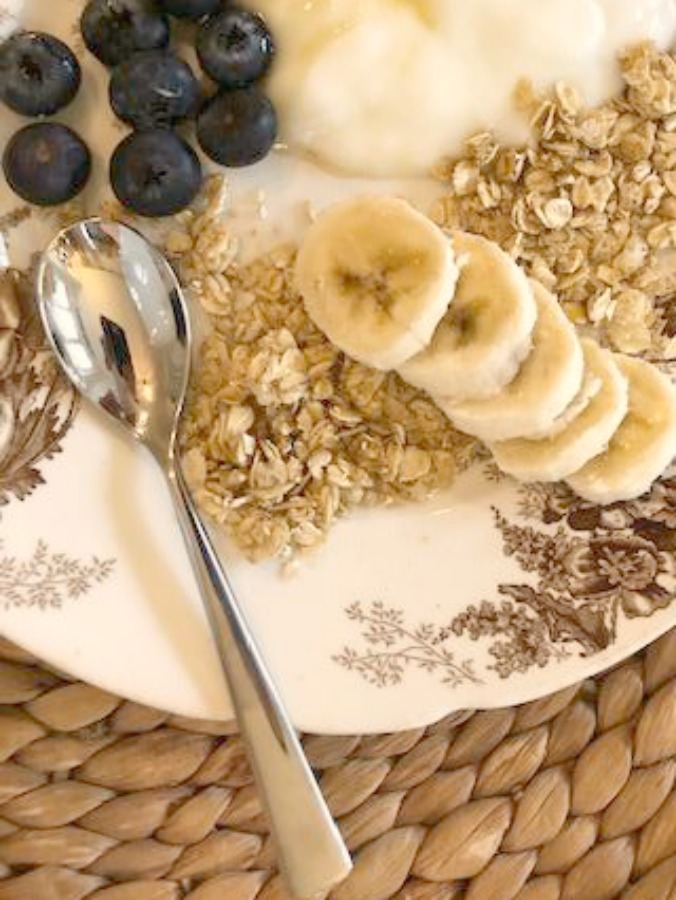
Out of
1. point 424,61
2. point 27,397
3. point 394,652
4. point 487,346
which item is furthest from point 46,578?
point 424,61

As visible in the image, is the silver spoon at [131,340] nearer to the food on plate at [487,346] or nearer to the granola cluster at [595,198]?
the food on plate at [487,346]

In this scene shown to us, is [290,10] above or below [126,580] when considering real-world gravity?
above

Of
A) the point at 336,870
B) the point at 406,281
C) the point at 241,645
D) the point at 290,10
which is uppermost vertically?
the point at 290,10

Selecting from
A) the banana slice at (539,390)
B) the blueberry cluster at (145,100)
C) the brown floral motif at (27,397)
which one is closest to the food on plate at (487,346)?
the banana slice at (539,390)

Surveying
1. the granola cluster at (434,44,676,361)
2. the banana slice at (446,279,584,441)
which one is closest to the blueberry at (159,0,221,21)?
the granola cluster at (434,44,676,361)

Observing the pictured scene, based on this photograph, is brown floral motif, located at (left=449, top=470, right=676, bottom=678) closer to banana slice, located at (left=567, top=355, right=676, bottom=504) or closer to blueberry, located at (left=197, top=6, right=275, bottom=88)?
banana slice, located at (left=567, top=355, right=676, bottom=504)

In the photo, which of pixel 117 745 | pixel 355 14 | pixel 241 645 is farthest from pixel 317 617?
pixel 355 14

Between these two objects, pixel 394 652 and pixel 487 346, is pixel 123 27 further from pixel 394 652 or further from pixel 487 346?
pixel 394 652

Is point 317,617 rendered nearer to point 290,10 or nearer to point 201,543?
point 201,543
